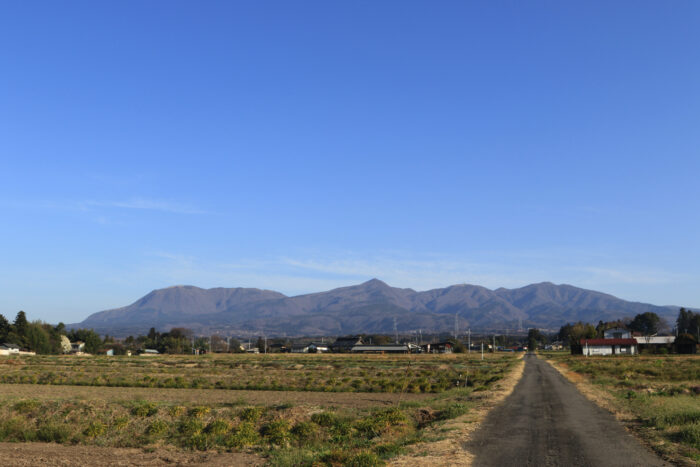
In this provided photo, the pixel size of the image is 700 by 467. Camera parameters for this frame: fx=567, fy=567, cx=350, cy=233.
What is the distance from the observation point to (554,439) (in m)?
21.3

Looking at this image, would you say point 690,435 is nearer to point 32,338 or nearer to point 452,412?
point 452,412

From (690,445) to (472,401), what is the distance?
55.0 feet

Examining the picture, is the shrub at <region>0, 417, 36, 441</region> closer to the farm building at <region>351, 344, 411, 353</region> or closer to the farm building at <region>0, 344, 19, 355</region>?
the farm building at <region>0, 344, 19, 355</region>

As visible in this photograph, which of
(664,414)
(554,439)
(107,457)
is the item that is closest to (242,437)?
(107,457)

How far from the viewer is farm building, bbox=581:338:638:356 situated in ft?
421

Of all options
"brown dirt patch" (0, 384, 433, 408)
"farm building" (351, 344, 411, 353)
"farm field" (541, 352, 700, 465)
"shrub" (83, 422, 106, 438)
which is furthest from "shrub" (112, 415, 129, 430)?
"farm building" (351, 344, 411, 353)

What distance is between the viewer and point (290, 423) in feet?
83.3

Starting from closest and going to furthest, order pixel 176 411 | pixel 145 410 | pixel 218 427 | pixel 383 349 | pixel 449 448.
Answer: pixel 449 448
pixel 218 427
pixel 176 411
pixel 145 410
pixel 383 349

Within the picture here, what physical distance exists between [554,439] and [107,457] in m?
16.8

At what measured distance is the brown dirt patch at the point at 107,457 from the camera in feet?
64.8

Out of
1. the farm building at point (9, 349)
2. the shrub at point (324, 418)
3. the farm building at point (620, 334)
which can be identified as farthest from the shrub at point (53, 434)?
the farm building at point (620, 334)

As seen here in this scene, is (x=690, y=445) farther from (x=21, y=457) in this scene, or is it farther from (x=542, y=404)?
(x=21, y=457)

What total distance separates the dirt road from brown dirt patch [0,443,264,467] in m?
8.34

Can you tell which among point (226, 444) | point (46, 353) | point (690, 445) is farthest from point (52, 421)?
point (46, 353)
